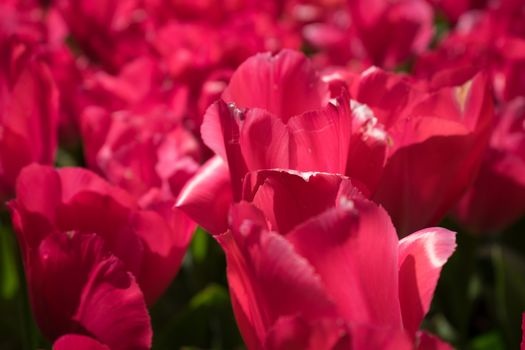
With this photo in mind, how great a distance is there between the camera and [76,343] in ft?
1.38

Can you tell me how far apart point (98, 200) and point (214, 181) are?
0.08m

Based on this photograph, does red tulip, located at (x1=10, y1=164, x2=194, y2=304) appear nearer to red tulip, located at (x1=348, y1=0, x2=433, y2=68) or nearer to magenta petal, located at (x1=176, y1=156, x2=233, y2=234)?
magenta petal, located at (x1=176, y1=156, x2=233, y2=234)

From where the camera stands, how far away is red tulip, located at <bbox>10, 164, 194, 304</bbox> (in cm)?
53

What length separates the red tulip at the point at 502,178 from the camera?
2.44ft

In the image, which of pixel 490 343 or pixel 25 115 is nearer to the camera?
pixel 25 115

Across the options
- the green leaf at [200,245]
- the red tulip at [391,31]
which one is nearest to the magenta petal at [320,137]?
the green leaf at [200,245]

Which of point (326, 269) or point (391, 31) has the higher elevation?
point (326, 269)

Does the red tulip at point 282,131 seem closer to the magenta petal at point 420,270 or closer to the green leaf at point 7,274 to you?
the magenta petal at point 420,270

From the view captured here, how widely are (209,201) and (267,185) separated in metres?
0.12

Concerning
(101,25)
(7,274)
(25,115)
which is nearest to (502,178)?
(25,115)

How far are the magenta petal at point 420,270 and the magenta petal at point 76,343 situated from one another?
0.49ft

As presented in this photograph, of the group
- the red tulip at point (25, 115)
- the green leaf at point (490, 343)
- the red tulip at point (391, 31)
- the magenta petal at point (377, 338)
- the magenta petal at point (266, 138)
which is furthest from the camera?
the red tulip at point (391, 31)

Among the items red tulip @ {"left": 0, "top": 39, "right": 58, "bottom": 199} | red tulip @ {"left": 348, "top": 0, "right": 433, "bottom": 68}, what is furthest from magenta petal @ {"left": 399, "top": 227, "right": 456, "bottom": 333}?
red tulip @ {"left": 348, "top": 0, "right": 433, "bottom": 68}

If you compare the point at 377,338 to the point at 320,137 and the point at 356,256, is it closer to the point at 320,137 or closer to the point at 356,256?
the point at 356,256
